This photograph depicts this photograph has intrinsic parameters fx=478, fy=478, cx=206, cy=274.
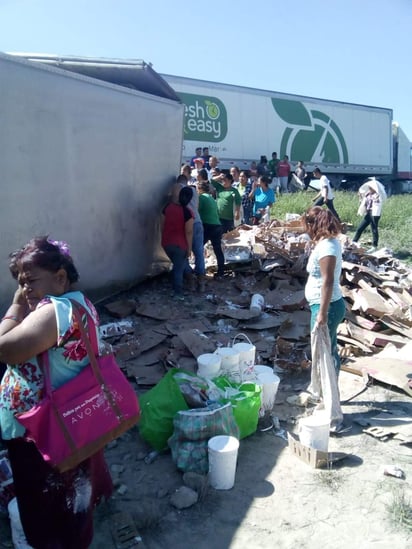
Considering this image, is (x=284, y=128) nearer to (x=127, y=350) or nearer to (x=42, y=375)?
(x=127, y=350)

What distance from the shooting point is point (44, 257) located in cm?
216

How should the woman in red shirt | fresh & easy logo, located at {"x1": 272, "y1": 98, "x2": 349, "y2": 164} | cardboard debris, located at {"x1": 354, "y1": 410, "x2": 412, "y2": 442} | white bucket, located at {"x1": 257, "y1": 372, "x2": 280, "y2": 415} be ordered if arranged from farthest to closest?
fresh & easy logo, located at {"x1": 272, "y1": 98, "x2": 349, "y2": 164} → the woman in red shirt → white bucket, located at {"x1": 257, "y1": 372, "x2": 280, "y2": 415} → cardboard debris, located at {"x1": 354, "y1": 410, "x2": 412, "y2": 442}

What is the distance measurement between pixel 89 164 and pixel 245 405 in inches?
126

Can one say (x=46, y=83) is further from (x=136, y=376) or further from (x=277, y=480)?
(x=277, y=480)

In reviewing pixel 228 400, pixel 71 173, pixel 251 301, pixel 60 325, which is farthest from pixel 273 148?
pixel 60 325

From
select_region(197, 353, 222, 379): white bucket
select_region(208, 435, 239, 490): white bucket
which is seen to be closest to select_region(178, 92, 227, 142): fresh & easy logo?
select_region(197, 353, 222, 379): white bucket

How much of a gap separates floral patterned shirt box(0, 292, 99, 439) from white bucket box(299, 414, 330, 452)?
6.69ft

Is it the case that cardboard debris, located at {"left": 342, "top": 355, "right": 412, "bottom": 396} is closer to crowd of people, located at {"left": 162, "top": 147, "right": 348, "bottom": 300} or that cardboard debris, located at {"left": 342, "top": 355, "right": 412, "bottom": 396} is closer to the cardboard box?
the cardboard box

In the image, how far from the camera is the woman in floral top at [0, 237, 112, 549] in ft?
6.56

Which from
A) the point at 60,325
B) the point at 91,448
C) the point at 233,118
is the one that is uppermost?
the point at 233,118

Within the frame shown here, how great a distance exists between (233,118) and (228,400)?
621 inches

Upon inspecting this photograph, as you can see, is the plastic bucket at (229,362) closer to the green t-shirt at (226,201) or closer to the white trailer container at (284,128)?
the green t-shirt at (226,201)

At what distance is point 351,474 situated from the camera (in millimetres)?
3359

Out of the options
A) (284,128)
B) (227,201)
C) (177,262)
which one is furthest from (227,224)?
(284,128)
